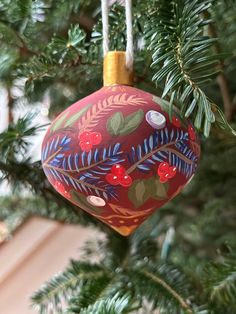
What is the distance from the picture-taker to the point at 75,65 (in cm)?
40

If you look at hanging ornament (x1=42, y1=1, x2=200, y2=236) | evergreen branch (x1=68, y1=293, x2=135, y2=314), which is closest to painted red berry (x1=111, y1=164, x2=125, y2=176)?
hanging ornament (x1=42, y1=1, x2=200, y2=236)

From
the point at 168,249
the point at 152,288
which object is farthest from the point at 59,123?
the point at 168,249

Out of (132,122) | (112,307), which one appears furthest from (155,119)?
(112,307)

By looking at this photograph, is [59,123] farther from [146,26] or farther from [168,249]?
[168,249]

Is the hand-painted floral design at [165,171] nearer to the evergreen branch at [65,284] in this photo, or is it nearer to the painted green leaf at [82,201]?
the painted green leaf at [82,201]

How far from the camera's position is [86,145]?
298 millimetres

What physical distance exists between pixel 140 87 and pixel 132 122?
158mm

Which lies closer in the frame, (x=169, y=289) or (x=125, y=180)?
(x=125, y=180)

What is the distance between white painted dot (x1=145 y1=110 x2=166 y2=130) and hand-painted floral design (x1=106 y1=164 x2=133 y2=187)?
0.03 m

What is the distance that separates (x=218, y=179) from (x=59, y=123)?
1.10 ft

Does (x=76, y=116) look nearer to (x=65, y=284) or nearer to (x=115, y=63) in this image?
(x=115, y=63)

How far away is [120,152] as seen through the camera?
0.97 ft

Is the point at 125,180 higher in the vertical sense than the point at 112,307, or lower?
higher

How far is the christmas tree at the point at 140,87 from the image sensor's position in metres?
0.31
